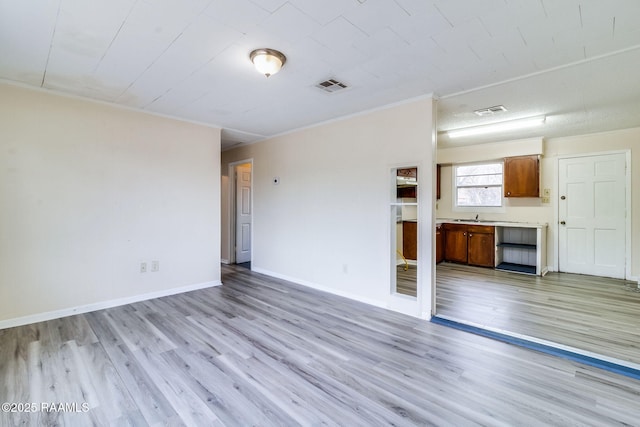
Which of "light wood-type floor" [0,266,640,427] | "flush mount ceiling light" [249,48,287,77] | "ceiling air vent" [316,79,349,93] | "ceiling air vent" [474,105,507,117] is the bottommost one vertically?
"light wood-type floor" [0,266,640,427]

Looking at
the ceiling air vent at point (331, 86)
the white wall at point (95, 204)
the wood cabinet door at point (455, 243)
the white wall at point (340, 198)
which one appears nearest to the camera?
the ceiling air vent at point (331, 86)

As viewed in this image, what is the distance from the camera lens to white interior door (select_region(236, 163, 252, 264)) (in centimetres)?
632

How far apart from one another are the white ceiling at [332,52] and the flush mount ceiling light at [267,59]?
0.07 m

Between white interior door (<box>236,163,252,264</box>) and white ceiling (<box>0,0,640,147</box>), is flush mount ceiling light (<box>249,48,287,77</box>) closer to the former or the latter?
white ceiling (<box>0,0,640,147</box>)

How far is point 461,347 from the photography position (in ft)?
8.68

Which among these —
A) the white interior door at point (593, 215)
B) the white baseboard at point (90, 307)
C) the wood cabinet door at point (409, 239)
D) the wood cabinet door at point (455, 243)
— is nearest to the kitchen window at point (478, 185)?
the wood cabinet door at point (455, 243)

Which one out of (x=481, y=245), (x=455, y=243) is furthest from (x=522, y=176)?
(x=455, y=243)

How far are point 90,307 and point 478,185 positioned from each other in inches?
278

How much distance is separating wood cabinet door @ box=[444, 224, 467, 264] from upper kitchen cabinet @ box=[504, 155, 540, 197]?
1.13 meters

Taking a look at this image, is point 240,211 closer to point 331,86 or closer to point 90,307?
point 90,307

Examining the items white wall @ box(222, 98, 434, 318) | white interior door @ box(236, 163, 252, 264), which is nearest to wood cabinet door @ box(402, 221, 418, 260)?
white wall @ box(222, 98, 434, 318)

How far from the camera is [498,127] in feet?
14.9

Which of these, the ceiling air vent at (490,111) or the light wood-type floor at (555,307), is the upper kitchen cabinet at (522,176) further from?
the ceiling air vent at (490,111)

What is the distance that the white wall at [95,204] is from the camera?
310 cm
